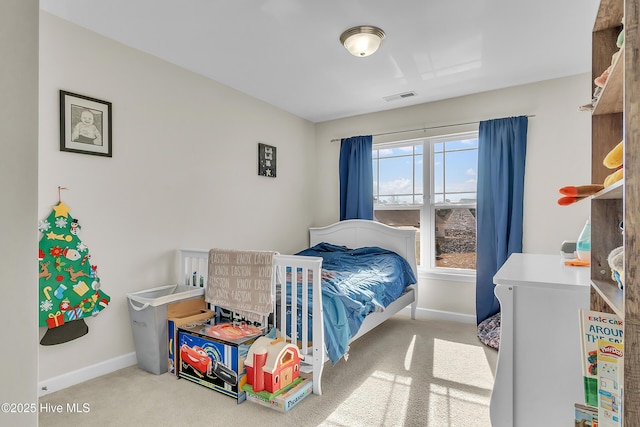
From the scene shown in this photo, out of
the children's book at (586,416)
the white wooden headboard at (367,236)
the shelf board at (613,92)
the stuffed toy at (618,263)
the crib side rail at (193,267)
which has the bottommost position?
the children's book at (586,416)

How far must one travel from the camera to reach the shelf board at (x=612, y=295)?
0.79 metres

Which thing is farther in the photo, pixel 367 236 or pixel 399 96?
pixel 367 236

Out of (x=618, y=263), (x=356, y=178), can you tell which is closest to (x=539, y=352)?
(x=618, y=263)

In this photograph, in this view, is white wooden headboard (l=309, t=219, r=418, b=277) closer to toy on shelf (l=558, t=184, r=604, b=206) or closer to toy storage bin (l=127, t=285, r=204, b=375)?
toy storage bin (l=127, t=285, r=204, b=375)

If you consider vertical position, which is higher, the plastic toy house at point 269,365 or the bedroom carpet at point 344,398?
the plastic toy house at point 269,365

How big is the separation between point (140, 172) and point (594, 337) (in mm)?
2822

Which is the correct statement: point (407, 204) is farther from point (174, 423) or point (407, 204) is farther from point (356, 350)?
point (174, 423)

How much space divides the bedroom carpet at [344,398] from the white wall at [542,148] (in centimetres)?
109

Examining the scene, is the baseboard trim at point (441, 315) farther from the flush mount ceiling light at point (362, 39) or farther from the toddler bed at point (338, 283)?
the flush mount ceiling light at point (362, 39)

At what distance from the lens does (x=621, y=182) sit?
775 millimetres

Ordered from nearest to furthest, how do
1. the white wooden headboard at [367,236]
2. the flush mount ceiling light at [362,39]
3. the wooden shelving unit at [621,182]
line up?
the wooden shelving unit at [621,182] → the flush mount ceiling light at [362,39] → the white wooden headboard at [367,236]

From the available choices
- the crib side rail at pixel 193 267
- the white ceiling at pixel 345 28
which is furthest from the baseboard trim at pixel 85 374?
the white ceiling at pixel 345 28

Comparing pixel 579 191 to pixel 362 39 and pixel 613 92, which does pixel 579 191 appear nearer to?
pixel 613 92

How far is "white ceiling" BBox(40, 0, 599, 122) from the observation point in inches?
83.0
